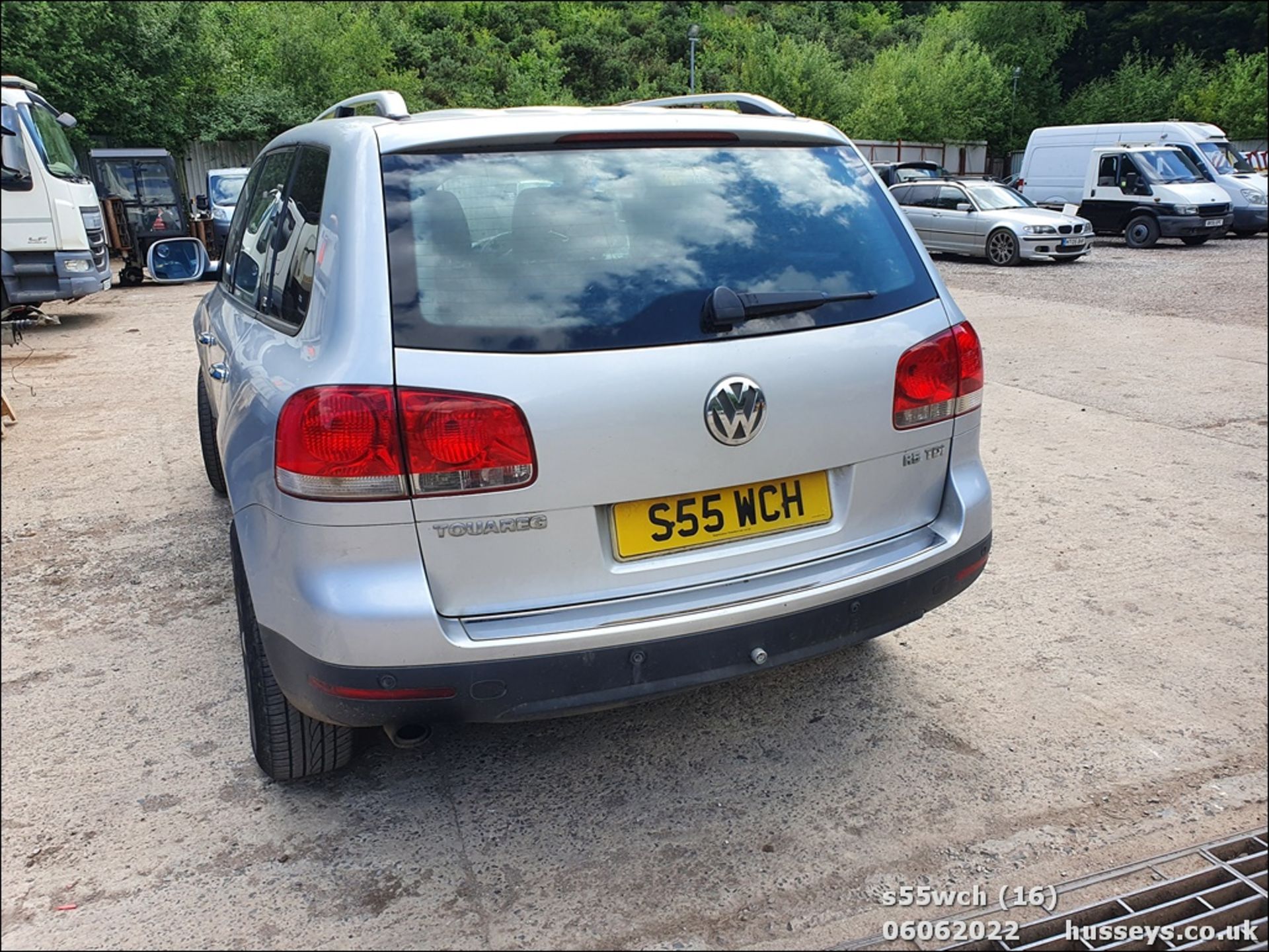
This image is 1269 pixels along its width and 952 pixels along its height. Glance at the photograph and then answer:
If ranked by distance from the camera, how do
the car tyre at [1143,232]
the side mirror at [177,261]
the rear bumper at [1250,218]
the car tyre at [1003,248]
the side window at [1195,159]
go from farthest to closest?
the rear bumper at [1250,218] → the side window at [1195,159] → the car tyre at [1143,232] → the car tyre at [1003,248] → the side mirror at [177,261]

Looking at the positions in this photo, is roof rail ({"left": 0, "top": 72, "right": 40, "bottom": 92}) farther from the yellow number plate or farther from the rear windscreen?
the yellow number plate

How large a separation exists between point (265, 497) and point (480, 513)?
52cm

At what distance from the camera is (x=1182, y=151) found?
1852 centimetres

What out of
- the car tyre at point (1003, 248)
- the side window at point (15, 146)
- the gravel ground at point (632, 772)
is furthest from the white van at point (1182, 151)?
the gravel ground at point (632, 772)

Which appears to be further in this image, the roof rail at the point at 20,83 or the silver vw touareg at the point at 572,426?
the roof rail at the point at 20,83

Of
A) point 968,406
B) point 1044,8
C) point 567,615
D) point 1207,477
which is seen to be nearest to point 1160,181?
point 1044,8

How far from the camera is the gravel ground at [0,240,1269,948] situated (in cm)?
→ 208

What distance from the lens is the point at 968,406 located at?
2660mm

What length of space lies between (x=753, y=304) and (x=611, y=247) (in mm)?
361

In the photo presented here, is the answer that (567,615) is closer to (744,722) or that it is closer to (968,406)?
(744,722)

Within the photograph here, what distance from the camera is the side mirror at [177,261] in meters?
3.97

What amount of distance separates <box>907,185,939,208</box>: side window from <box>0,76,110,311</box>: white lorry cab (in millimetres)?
13444

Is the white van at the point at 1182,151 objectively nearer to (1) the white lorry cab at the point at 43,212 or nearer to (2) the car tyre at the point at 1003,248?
(2) the car tyre at the point at 1003,248

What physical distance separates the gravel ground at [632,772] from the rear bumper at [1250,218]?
1761 centimetres
